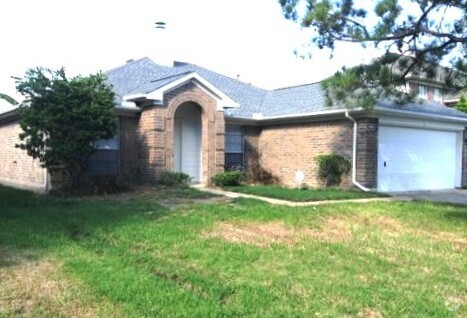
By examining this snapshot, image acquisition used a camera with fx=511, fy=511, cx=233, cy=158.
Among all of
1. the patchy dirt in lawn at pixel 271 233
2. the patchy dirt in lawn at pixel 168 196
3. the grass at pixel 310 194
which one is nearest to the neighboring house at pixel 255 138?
the grass at pixel 310 194

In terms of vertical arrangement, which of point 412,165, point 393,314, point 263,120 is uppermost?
point 263,120

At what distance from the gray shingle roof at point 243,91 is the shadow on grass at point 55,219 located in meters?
5.08

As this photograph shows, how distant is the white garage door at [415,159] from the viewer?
17328mm

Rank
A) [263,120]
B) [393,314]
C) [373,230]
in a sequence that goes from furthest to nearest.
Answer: [263,120], [373,230], [393,314]

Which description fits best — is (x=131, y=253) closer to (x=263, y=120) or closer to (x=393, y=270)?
(x=393, y=270)

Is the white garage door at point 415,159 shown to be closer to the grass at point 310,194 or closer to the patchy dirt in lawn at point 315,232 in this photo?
the grass at point 310,194

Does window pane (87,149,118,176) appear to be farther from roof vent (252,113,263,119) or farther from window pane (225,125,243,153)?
roof vent (252,113,263,119)

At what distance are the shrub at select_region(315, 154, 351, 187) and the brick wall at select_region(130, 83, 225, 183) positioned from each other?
3398 millimetres


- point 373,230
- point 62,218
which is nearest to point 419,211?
point 373,230

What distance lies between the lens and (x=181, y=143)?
18.3 metres

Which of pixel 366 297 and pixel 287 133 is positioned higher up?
pixel 287 133

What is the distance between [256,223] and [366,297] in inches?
171

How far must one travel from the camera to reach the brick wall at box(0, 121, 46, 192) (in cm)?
1597

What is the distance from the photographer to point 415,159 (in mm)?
18484
